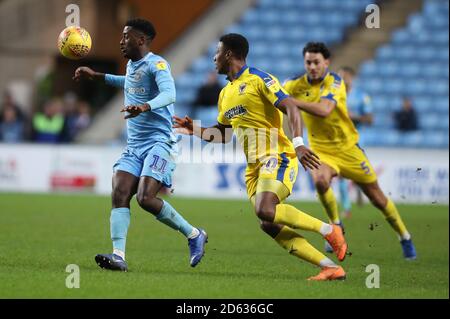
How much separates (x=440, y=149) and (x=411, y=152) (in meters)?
0.60

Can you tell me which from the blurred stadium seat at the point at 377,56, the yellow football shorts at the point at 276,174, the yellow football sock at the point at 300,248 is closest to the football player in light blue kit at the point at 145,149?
the yellow football shorts at the point at 276,174

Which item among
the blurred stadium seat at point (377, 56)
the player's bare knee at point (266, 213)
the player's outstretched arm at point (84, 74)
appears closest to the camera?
the player's bare knee at point (266, 213)

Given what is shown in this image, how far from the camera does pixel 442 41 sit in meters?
24.7

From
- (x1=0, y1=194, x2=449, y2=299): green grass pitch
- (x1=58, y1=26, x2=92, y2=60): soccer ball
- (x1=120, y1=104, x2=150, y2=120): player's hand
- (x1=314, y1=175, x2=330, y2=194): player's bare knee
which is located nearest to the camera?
(x1=0, y1=194, x2=449, y2=299): green grass pitch

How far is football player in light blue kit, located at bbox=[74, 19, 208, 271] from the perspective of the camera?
8.17 metres

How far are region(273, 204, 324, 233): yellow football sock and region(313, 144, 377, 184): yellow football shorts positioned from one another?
303 cm

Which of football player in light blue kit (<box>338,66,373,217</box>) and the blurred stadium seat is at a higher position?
the blurred stadium seat

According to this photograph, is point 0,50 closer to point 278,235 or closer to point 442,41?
point 442,41

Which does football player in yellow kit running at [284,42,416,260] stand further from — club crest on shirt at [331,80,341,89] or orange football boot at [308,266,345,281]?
orange football boot at [308,266,345,281]

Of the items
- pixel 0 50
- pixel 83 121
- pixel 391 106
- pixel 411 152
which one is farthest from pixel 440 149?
pixel 0 50

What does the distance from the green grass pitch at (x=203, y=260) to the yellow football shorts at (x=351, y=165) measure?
2.87 ft

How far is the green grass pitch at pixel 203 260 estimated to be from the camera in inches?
279

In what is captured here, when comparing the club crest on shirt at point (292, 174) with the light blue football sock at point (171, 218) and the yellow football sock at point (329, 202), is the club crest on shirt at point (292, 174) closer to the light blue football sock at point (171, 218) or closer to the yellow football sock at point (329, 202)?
the light blue football sock at point (171, 218)

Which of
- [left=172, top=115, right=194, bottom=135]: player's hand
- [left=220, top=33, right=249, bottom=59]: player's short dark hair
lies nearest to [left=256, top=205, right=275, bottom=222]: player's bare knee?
[left=172, top=115, right=194, bottom=135]: player's hand
